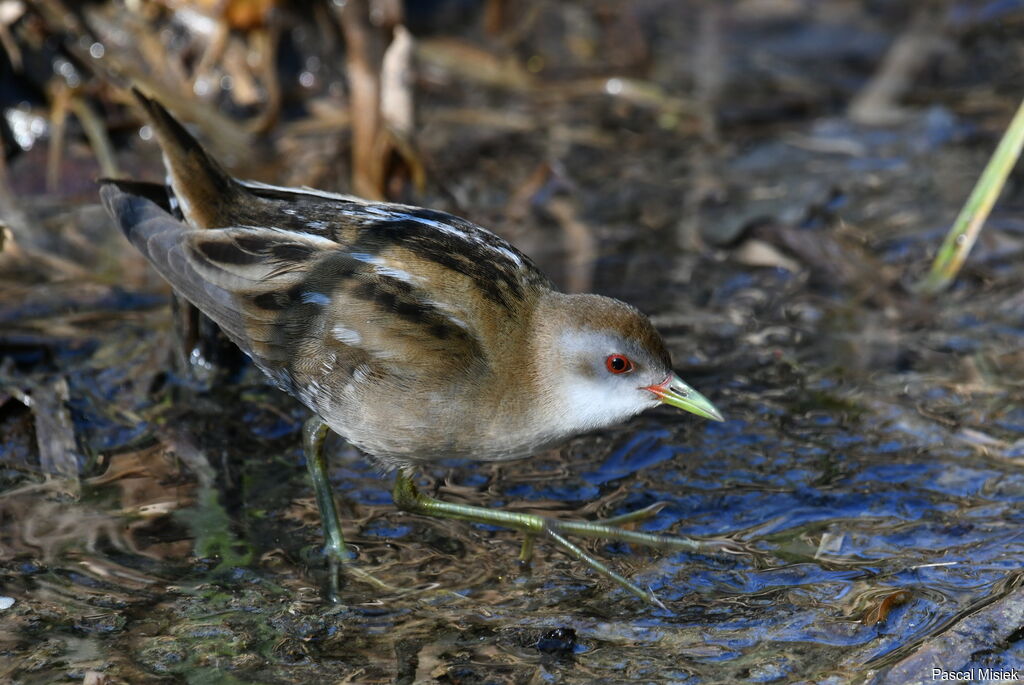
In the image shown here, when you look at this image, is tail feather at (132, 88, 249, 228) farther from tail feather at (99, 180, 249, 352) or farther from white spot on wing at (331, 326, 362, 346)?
white spot on wing at (331, 326, 362, 346)

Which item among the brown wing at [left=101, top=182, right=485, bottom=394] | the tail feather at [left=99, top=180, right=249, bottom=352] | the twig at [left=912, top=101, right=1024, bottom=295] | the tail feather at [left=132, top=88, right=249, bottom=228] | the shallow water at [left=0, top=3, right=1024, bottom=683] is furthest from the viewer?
the twig at [left=912, top=101, right=1024, bottom=295]

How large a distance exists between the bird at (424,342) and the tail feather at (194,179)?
0.10 m

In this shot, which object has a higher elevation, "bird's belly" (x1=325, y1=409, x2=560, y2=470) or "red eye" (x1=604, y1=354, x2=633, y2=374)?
"red eye" (x1=604, y1=354, x2=633, y2=374)

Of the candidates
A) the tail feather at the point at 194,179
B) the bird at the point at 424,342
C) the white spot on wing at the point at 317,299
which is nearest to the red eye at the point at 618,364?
the bird at the point at 424,342

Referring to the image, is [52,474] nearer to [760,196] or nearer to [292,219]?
[292,219]

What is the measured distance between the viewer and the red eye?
3836mm

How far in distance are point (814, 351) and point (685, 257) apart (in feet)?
3.32

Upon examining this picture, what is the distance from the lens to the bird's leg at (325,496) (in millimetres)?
3824

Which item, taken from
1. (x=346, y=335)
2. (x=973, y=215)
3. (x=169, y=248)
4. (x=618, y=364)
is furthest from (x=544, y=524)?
(x=973, y=215)

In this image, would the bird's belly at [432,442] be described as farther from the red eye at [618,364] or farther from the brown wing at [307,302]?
the red eye at [618,364]

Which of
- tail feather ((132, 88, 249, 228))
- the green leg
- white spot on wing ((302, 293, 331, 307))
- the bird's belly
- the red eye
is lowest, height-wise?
the green leg

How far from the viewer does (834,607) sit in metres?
3.59

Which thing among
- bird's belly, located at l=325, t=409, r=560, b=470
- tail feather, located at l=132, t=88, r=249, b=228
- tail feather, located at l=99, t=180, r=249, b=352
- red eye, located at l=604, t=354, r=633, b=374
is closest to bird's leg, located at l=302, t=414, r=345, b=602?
bird's belly, located at l=325, t=409, r=560, b=470

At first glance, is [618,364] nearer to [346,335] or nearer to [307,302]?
[346,335]
